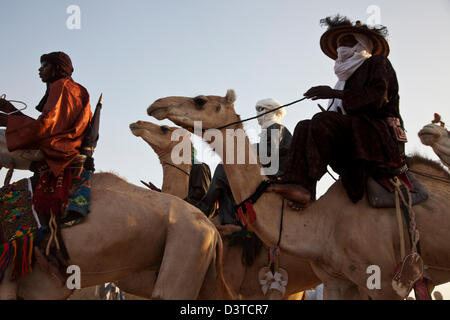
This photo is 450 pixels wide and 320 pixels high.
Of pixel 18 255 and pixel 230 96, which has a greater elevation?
pixel 230 96

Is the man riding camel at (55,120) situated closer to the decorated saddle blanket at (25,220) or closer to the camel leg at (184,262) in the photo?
the decorated saddle blanket at (25,220)

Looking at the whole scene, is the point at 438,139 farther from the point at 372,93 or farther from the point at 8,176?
the point at 8,176

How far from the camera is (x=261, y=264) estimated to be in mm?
7633

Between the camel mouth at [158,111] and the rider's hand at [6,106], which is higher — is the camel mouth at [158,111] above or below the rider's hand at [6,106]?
below

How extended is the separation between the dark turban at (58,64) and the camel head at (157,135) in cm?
293

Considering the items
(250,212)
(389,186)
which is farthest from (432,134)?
(250,212)

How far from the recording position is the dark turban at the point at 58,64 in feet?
17.3

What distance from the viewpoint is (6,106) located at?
211 inches

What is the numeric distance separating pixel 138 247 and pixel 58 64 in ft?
6.64

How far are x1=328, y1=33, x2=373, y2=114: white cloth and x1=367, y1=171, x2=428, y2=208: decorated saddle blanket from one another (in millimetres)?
1015

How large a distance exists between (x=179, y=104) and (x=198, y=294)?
5.94 feet

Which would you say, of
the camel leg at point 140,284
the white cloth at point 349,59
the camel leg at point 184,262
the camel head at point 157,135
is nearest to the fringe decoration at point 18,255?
the camel leg at point 184,262
